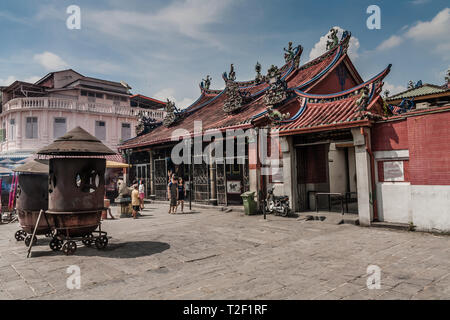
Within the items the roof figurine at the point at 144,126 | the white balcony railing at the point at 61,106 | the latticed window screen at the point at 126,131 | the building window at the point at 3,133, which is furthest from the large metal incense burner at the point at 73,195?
the building window at the point at 3,133

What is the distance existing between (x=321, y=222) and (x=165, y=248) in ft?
18.7

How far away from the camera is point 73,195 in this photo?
22.1 ft

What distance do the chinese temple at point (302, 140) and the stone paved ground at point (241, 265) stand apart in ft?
8.99

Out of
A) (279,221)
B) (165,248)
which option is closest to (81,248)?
(165,248)

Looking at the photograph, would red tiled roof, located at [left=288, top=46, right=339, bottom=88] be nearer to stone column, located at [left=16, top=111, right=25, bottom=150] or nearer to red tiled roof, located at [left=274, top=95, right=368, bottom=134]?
red tiled roof, located at [left=274, top=95, right=368, bottom=134]

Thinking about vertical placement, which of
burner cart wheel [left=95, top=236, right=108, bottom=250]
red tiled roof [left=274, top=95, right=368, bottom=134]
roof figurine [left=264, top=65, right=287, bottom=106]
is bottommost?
burner cart wheel [left=95, top=236, right=108, bottom=250]

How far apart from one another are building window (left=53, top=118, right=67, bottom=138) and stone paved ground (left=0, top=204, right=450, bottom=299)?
809 inches

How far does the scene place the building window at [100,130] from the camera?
97.2 ft

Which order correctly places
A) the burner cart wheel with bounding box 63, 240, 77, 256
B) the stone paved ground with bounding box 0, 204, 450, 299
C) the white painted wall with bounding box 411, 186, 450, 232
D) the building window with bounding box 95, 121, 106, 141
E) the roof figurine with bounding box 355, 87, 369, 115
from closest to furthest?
1. the stone paved ground with bounding box 0, 204, 450, 299
2. the burner cart wheel with bounding box 63, 240, 77, 256
3. the white painted wall with bounding box 411, 186, 450, 232
4. the roof figurine with bounding box 355, 87, 369, 115
5. the building window with bounding box 95, 121, 106, 141

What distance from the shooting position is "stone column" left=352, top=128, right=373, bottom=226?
9.44 meters

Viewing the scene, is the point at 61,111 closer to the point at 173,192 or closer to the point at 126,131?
the point at 126,131

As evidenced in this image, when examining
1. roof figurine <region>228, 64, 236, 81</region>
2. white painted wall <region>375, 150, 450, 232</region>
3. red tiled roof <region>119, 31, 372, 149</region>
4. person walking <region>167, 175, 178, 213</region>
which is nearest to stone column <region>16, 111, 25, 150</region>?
red tiled roof <region>119, 31, 372, 149</region>

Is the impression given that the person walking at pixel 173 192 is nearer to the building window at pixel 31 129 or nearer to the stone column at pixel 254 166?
the stone column at pixel 254 166
